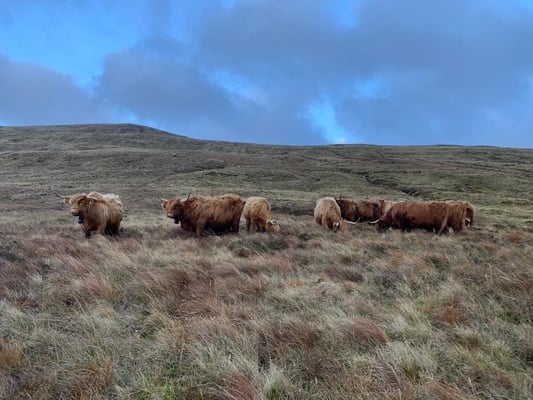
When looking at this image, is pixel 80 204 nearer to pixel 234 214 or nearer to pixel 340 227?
pixel 234 214

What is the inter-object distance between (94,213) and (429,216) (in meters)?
13.1

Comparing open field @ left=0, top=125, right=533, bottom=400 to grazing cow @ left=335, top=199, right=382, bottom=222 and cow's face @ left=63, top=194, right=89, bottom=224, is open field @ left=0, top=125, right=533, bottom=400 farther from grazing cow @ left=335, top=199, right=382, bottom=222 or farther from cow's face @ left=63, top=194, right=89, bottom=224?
grazing cow @ left=335, top=199, right=382, bottom=222

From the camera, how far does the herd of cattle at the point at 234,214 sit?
1503 cm

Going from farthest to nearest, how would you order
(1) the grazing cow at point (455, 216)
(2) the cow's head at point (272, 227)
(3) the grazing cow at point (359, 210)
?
(3) the grazing cow at point (359, 210)
(1) the grazing cow at point (455, 216)
(2) the cow's head at point (272, 227)

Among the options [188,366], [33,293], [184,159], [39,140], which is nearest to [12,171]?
[184,159]

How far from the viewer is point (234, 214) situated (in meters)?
16.9

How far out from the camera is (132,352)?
4512mm

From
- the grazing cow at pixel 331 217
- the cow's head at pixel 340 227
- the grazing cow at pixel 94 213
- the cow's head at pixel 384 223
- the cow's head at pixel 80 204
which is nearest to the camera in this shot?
the cow's head at pixel 80 204

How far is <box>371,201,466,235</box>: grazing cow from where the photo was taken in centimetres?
1852

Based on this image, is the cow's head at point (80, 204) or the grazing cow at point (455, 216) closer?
the cow's head at point (80, 204)

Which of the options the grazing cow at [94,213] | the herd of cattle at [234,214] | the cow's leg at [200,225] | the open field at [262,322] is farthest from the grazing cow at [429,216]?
the grazing cow at [94,213]

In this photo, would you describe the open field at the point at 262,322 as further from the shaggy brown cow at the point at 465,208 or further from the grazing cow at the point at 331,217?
the shaggy brown cow at the point at 465,208

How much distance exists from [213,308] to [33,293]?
9.53 ft

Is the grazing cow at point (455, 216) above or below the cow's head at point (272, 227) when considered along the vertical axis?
above
